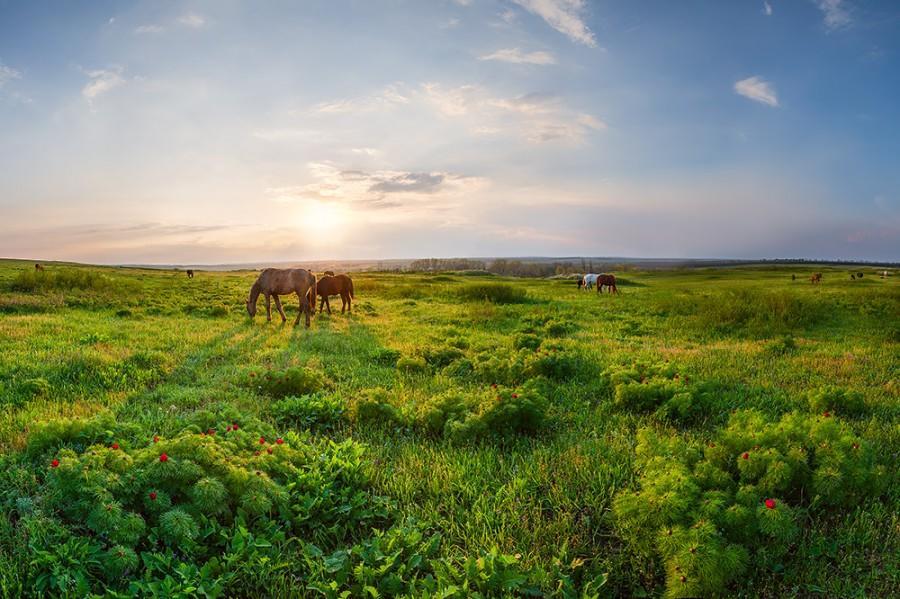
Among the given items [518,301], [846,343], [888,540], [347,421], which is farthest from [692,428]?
[518,301]

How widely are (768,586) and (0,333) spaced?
16.6 meters

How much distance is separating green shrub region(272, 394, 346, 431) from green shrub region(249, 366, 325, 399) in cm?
93

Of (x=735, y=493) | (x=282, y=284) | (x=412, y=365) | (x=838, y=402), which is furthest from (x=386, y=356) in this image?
(x=838, y=402)

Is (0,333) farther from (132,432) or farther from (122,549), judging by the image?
(122,549)

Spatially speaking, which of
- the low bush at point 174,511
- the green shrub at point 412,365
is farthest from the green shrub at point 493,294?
the low bush at point 174,511

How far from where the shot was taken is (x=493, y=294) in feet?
91.4

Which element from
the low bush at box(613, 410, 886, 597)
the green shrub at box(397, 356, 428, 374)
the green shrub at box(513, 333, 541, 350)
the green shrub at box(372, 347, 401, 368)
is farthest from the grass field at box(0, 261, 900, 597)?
the green shrub at box(513, 333, 541, 350)

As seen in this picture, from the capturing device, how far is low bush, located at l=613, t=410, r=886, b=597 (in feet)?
11.3

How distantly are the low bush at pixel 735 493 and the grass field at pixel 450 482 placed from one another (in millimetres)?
20

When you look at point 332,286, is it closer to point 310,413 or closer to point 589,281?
point 310,413

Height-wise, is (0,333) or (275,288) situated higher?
(275,288)

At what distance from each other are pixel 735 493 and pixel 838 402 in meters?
4.30

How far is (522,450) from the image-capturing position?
232 inches

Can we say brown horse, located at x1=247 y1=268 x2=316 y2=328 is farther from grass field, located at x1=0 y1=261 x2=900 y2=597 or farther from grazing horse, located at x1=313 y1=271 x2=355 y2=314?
grass field, located at x1=0 y1=261 x2=900 y2=597
